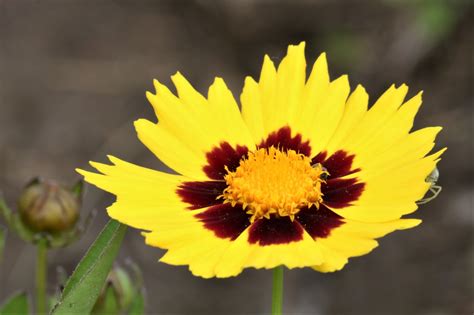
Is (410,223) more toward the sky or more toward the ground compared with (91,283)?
more toward the sky

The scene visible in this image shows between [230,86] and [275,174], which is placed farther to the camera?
[230,86]

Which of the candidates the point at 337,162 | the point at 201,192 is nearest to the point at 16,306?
the point at 201,192

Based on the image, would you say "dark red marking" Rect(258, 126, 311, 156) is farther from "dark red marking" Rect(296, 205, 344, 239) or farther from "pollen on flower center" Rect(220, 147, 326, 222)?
"dark red marking" Rect(296, 205, 344, 239)

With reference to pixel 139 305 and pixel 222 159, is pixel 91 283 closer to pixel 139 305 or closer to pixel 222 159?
pixel 139 305

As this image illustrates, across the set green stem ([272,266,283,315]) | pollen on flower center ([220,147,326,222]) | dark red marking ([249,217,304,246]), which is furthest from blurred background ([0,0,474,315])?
green stem ([272,266,283,315])

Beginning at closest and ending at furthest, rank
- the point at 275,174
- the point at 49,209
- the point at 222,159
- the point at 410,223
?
the point at 410,223, the point at 275,174, the point at 222,159, the point at 49,209

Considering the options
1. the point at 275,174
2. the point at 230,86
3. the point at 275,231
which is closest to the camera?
the point at 275,231

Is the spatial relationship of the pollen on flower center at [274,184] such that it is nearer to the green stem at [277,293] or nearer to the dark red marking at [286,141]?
the dark red marking at [286,141]
